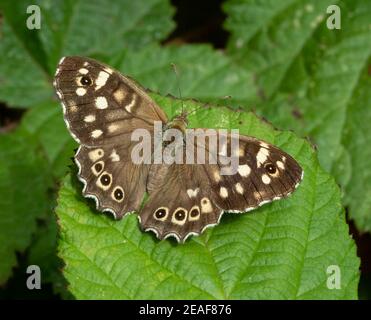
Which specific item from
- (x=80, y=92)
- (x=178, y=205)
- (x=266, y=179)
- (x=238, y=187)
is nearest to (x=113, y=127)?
(x=80, y=92)

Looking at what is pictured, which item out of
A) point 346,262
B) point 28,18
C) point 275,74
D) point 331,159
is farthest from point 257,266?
point 28,18

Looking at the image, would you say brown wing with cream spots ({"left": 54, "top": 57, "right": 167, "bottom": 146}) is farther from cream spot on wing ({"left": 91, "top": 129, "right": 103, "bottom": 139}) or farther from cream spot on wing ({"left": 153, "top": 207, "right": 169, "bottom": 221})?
cream spot on wing ({"left": 153, "top": 207, "right": 169, "bottom": 221})

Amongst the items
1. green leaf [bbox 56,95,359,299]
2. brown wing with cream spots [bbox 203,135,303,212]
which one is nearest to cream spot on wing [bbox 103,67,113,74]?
green leaf [bbox 56,95,359,299]

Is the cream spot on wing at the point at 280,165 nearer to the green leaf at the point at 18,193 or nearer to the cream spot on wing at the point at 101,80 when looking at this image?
the cream spot on wing at the point at 101,80

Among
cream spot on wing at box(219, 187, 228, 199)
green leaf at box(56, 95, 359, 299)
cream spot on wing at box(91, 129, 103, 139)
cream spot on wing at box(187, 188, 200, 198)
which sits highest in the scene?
cream spot on wing at box(91, 129, 103, 139)

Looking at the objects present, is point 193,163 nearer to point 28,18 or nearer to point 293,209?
point 293,209

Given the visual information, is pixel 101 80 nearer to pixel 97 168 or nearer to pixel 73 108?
pixel 73 108

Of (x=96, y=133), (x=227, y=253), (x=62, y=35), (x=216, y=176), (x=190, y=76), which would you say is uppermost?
(x=62, y=35)
